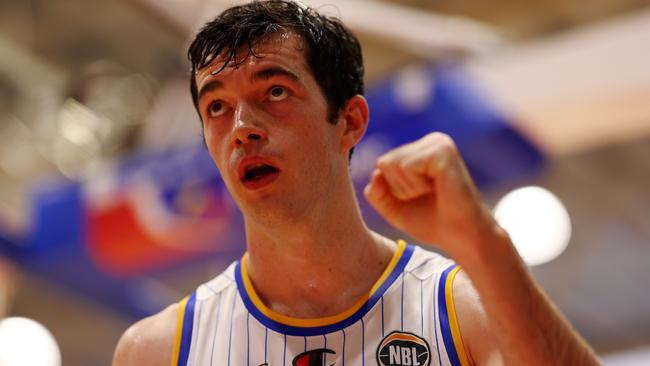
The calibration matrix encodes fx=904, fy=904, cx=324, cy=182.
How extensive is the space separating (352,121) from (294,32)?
1.08ft

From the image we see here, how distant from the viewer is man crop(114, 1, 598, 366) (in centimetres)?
237

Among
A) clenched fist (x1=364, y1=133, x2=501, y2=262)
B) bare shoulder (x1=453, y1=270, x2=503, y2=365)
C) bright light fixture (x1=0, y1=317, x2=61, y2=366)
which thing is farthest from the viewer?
bright light fixture (x1=0, y1=317, x2=61, y2=366)

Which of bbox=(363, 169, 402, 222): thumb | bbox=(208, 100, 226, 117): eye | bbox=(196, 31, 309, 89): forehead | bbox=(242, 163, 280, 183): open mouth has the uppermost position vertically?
bbox=(196, 31, 309, 89): forehead

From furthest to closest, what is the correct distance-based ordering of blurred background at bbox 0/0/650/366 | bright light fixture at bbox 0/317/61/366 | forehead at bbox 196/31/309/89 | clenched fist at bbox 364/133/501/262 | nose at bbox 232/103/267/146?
bright light fixture at bbox 0/317/61/366 < blurred background at bbox 0/0/650/366 < forehead at bbox 196/31/309/89 < nose at bbox 232/103/267/146 < clenched fist at bbox 364/133/501/262

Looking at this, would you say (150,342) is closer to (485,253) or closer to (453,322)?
(453,322)

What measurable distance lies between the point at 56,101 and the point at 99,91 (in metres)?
0.67

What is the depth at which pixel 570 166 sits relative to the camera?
33.8 ft

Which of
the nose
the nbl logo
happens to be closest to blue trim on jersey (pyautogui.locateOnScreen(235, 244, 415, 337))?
the nbl logo

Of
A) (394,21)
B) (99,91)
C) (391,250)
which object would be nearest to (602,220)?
(394,21)

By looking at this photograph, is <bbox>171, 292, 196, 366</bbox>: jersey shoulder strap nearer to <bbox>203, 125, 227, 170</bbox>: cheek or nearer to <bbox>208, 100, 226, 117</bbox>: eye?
<bbox>203, 125, 227, 170</bbox>: cheek

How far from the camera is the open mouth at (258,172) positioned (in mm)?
2359

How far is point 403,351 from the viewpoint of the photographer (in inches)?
92.9

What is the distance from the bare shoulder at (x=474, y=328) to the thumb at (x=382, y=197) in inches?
15.9

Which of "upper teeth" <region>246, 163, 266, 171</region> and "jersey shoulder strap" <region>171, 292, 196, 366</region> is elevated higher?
"upper teeth" <region>246, 163, 266, 171</region>
